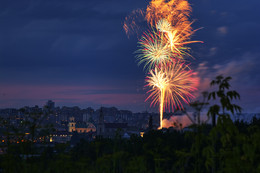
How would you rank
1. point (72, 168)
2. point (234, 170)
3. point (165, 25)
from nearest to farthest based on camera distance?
1. point (234, 170)
2. point (72, 168)
3. point (165, 25)

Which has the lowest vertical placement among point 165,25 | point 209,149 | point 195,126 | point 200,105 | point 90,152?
point 90,152

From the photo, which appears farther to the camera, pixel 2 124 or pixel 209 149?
pixel 2 124

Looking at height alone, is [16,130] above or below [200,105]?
below

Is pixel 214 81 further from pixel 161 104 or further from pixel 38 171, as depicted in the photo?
pixel 161 104

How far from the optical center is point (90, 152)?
3950 cm

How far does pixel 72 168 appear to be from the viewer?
13344 mm

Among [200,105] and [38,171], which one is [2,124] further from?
[200,105]

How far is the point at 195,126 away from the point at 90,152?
30.8 meters

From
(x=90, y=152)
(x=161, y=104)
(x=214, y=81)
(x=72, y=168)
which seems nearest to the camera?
(x=214, y=81)

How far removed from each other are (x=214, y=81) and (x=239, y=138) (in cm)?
210

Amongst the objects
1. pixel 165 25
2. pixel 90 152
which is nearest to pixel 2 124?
pixel 90 152

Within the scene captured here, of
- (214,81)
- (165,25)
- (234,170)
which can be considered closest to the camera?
(214,81)

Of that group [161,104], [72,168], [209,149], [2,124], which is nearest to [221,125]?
[209,149]

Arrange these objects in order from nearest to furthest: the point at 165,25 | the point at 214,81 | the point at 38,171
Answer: the point at 214,81
the point at 38,171
the point at 165,25
